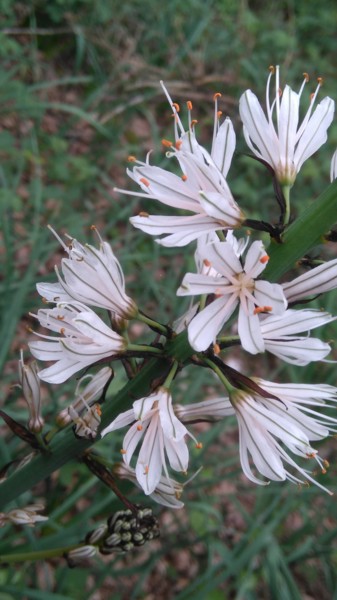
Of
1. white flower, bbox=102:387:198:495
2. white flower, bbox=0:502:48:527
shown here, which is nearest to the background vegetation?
white flower, bbox=0:502:48:527

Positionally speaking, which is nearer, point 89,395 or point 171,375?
point 171,375

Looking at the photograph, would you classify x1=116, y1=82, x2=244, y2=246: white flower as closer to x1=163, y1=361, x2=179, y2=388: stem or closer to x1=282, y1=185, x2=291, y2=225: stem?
x1=282, y1=185, x2=291, y2=225: stem

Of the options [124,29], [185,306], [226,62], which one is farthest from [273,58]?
[185,306]

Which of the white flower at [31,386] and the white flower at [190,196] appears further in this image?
Result: the white flower at [31,386]

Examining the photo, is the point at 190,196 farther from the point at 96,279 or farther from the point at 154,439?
the point at 154,439

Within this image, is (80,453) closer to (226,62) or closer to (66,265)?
(66,265)

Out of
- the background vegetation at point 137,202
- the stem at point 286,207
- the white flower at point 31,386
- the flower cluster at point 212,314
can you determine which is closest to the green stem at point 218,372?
the flower cluster at point 212,314

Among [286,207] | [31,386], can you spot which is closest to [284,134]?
[286,207]

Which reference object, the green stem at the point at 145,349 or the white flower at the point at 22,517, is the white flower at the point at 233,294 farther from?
the white flower at the point at 22,517
